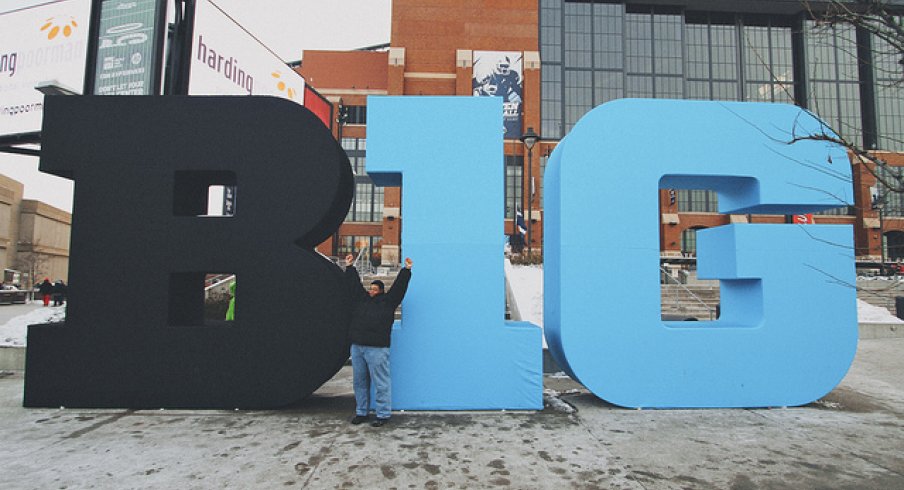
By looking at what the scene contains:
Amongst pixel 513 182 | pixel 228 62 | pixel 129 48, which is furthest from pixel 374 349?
pixel 513 182

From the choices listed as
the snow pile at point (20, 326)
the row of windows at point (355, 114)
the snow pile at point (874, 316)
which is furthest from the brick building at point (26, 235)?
the snow pile at point (874, 316)

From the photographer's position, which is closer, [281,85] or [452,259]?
[452,259]

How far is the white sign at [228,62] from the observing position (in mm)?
12289

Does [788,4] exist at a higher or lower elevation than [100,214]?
higher

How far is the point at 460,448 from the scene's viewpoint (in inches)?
163

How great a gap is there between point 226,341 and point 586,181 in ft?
14.6

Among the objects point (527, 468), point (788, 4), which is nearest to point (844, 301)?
point (527, 468)

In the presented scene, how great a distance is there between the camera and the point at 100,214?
5.66m

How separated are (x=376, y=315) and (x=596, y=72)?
4299 cm

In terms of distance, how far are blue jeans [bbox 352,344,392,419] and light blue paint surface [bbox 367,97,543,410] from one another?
429 mm

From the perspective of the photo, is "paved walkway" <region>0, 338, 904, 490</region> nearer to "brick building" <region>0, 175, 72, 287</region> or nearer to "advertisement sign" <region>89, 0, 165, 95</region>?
"advertisement sign" <region>89, 0, 165, 95</region>

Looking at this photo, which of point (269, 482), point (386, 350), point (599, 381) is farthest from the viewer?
point (599, 381)

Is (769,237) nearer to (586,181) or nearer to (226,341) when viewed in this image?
(586,181)

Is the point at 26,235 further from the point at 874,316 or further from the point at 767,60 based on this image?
the point at 767,60
